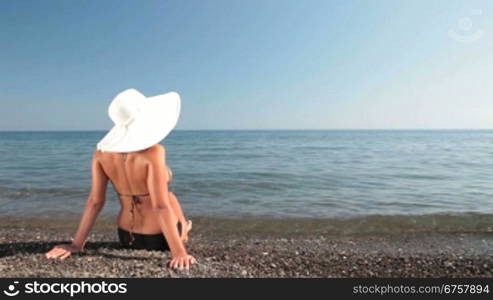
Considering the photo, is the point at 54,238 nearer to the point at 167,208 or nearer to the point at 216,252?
the point at 216,252

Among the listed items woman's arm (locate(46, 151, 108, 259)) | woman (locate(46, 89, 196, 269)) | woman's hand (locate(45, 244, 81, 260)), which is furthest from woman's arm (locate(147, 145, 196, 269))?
woman's hand (locate(45, 244, 81, 260))

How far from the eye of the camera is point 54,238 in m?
6.16

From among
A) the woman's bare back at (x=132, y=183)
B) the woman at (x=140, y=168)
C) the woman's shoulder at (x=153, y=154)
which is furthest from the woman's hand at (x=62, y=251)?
the woman's shoulder at (x=153, y=154)

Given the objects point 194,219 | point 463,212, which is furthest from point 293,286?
point 463,212

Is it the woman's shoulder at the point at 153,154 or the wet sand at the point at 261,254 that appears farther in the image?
the wet sand at the point at 261,254

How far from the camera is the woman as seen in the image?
11.5ft

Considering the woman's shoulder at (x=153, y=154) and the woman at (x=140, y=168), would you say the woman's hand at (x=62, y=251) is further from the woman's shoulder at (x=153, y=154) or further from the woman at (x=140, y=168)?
the woman's shoulder at (x=153, y=154)

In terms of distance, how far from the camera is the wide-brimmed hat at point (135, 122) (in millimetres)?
3490

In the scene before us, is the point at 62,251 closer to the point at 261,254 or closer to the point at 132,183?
the point at 132,183

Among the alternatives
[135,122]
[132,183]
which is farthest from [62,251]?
[135,122]

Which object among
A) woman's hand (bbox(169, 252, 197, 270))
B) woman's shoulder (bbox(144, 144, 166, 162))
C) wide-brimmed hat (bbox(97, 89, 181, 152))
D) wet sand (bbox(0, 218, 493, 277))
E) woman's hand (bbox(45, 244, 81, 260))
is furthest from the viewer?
woman's hand (bbox(45, 244, 81, 260))

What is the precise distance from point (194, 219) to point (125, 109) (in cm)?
479

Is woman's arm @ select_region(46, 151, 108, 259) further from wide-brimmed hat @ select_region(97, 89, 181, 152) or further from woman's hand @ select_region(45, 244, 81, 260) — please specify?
wide-brimmed hat @ select_region(97, 89, 181, 152)

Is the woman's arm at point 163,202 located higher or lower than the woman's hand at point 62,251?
higher
